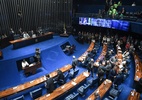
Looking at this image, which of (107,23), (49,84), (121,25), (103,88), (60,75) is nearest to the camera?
(49,84)

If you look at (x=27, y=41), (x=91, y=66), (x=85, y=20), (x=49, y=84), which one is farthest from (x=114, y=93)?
(x=85, y=20)

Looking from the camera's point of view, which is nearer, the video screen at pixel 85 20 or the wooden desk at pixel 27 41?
the wooden desk at pixel 27 41

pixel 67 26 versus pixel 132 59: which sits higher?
pixel 67 26

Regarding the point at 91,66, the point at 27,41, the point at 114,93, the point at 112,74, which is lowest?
the point at 114,93

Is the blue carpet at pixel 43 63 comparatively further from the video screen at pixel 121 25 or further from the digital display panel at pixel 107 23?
the video screen at pixel 121 25

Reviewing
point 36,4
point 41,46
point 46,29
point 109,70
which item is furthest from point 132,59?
point 36,4

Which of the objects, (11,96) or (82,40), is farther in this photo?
(82,40)

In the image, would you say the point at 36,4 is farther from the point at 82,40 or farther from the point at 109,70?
the point at 109,70

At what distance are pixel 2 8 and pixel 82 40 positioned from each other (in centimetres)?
1027

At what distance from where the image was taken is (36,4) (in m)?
17.4

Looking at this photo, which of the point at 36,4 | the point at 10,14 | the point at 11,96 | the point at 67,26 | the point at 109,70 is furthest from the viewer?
the point at 67,26

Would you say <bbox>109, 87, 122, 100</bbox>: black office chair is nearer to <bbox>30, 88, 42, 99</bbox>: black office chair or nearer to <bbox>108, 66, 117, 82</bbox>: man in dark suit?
<bbox>108, 66, 117, 82</bbox>: man in dark suit

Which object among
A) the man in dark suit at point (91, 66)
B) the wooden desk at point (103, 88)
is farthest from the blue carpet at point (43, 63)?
the man in dark suit at point (91, 66)

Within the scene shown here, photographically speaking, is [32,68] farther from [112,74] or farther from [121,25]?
[121,25]
